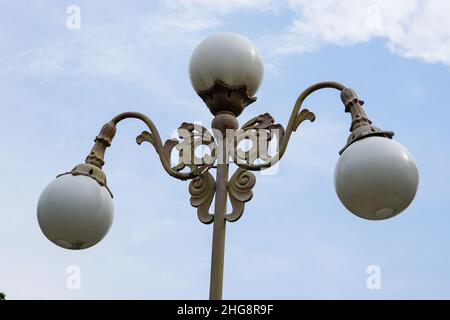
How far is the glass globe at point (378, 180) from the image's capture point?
331cm

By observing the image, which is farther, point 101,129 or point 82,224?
point 101,129

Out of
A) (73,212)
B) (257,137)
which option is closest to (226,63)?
(257,137)

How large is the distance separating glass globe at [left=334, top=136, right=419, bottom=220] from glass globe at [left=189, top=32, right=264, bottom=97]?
1099 mm

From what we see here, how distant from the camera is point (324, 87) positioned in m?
4.20

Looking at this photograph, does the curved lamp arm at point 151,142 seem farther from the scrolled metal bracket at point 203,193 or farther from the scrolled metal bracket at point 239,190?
the scrolled metal bracket at point 239,190

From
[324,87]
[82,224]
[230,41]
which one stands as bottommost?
[82,224]

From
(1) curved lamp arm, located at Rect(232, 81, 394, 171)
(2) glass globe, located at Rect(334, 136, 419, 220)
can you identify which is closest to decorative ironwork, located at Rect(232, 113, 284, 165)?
(1) curved lamp arm, located at Rect(232, 81, 394, 171)

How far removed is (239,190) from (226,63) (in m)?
0.84
